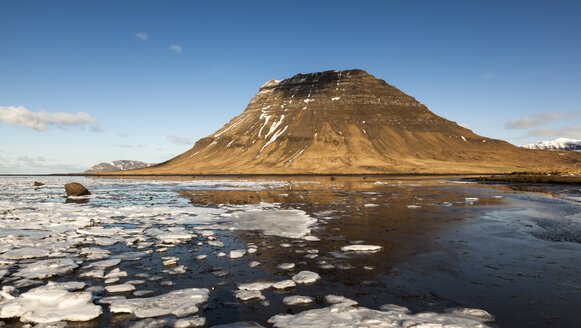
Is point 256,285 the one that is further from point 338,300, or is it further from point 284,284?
point 338,300

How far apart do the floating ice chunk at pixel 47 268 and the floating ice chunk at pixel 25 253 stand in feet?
2.76

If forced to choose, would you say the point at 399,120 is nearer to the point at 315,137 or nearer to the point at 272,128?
the point at 315,137

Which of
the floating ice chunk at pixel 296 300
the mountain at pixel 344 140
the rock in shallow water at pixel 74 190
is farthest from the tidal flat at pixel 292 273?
the mountain at pixel 344 140

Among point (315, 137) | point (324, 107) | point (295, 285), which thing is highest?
point (324, 107)

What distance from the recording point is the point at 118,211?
17547 millimetres

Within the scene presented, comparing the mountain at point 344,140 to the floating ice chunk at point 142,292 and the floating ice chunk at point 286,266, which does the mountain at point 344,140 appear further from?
the floating ice chunk at point 142,292

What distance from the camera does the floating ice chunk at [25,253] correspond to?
8555mm

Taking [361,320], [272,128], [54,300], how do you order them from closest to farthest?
[361,320] → [54,300] → [272,128]

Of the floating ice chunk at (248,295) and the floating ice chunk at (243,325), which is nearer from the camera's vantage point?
the floating ice chunk at (243,325)

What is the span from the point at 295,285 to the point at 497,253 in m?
5.92

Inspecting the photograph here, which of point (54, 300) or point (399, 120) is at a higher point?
point (399, 120)

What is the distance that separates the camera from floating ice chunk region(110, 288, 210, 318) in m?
5.25

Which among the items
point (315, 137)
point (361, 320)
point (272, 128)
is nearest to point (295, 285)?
point (361, 320)

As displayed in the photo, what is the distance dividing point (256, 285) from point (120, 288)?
Result: 264 cm
